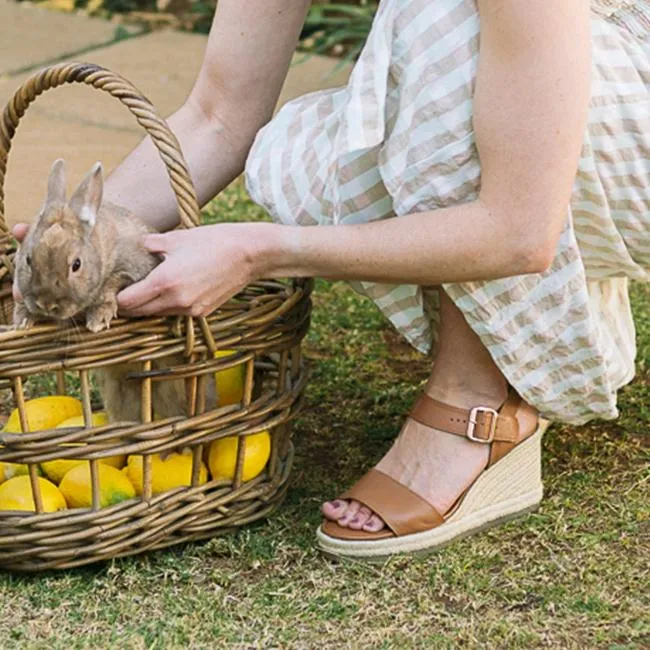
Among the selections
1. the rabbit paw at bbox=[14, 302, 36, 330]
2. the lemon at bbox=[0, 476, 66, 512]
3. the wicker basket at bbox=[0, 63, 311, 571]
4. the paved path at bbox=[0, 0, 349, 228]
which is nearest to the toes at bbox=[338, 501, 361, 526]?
the wicker basket at bbox=[0, 63, 311, 571]

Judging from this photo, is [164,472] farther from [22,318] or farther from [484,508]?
[484,508]

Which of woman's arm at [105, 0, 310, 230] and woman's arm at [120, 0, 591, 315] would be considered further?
woman's arm at [105, 0, 310, 230]

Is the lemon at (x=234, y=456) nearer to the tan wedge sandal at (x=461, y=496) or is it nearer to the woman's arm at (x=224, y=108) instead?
the tan wedge sandal at (x=461, y=496)

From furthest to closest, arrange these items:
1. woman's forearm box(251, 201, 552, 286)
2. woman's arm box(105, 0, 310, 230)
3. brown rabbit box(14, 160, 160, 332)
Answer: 1. woman's arm box(105, 0, 310, 230)
2. woman's forearm box(251, 201, 552, 286)
3. brown rabbit box(14, 160, 160, 332)

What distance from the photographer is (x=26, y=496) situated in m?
1.81

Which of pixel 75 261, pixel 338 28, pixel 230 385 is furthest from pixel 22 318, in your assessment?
pixel 338 28

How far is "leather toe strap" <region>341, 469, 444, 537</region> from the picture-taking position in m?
1.91

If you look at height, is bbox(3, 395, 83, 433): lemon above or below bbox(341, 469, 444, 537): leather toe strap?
above

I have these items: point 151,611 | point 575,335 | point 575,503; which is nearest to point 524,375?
point 575,335

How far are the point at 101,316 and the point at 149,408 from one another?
0.49 ft

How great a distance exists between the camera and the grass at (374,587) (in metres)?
1.70

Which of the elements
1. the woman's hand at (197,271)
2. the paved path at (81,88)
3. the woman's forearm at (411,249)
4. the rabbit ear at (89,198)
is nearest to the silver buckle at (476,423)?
the woman's forearm at (411,249)

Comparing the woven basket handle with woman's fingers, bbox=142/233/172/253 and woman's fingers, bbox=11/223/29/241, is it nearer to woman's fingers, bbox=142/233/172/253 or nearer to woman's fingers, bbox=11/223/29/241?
woman's fingers, bbox=142/233/172/253

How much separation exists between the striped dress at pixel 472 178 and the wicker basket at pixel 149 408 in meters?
0.18
